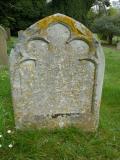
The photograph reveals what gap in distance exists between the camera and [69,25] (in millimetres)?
5230

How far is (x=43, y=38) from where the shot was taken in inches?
204

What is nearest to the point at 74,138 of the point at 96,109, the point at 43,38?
the point at 96,109

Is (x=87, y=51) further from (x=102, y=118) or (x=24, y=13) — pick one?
(x=24, y=13)

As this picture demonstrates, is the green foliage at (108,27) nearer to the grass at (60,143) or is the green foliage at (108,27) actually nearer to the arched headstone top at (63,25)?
the grass at (60,143)

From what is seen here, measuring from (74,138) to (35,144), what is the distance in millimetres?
586

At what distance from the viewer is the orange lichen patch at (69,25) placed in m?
5.17

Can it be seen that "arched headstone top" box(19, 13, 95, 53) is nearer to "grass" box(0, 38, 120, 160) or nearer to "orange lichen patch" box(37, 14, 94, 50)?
"orange lichen patch" box(37, 14, 94, 50)

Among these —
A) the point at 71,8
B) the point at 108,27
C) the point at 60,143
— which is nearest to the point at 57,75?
the point at 60,143

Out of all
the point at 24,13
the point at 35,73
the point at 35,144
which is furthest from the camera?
the point at 24,13

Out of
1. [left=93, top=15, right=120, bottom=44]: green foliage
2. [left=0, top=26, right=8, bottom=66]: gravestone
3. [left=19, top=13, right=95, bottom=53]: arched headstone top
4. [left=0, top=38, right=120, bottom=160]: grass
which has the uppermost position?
[left=19, top=13, right=95, bottom=53]: arched headstone top

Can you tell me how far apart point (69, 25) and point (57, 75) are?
27.6 inches

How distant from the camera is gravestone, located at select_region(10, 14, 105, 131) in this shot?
522 cm

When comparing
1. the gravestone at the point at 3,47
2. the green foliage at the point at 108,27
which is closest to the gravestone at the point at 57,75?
the gravestone at the point at 3,47

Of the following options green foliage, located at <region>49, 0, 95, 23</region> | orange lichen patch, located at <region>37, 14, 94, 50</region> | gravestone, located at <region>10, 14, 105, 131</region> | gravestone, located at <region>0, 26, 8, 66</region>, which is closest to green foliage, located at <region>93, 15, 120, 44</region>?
green foliage, located at <region>49, 0, 95, 23</region>
